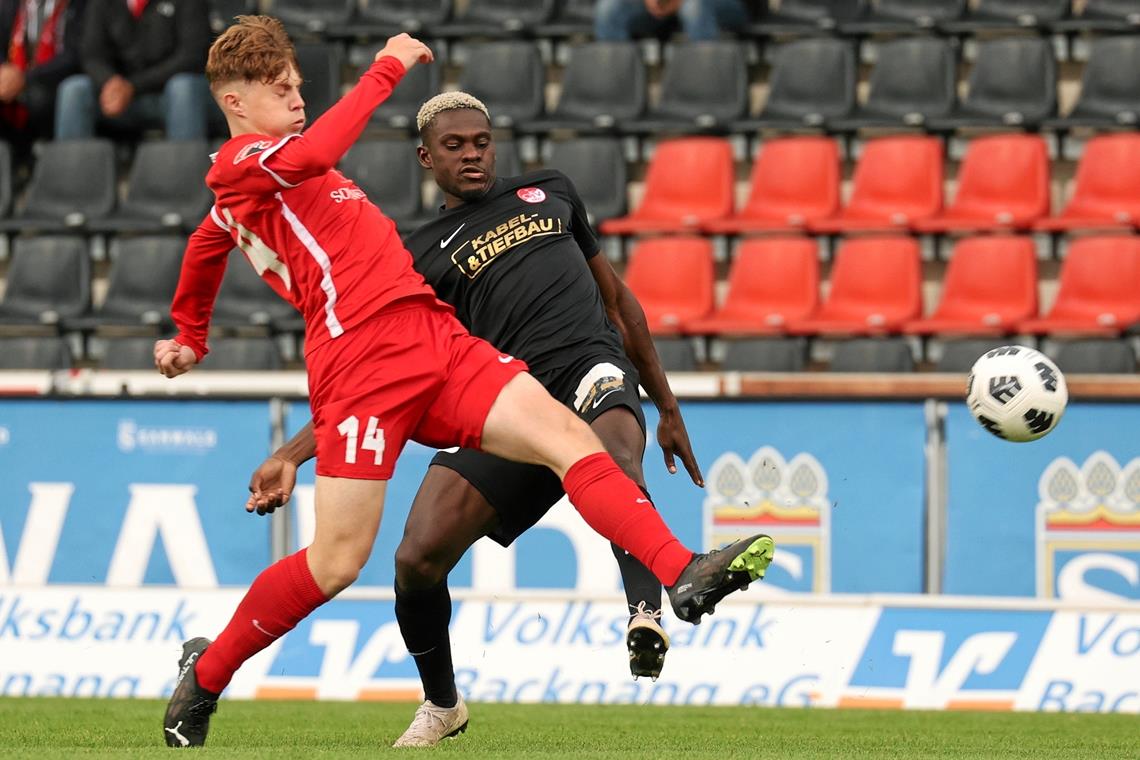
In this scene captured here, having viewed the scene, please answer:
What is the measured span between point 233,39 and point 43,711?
3342 millimetres

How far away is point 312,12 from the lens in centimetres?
1448

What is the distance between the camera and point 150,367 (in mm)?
12336

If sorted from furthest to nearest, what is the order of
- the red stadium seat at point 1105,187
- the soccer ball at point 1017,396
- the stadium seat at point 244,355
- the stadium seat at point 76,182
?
the stadium seat at point 76,182
the stadium seat at point 244,355
the red stadium seat at point 1105,187
the soccer ball at point 1017,396

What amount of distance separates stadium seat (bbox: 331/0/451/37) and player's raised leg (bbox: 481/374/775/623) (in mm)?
9123

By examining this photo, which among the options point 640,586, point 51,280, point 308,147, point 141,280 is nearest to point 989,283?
point 141,280

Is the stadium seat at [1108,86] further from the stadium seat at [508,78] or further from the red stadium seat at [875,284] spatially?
the stadium seat at [508,78]

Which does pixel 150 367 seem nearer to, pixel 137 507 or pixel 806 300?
pixel 137 507

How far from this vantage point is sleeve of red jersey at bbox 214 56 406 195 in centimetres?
500

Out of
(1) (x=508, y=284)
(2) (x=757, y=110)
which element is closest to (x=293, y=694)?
(1) (x=508, y=284)

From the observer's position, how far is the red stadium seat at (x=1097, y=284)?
11.5m

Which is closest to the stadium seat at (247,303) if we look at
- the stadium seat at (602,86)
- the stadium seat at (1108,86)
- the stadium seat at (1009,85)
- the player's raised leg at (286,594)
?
the stadium seat at (602,86)

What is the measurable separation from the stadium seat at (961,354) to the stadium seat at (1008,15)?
255cm

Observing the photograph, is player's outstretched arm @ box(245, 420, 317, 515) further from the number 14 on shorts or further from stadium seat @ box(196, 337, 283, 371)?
stadium seat @ box(196, 337, 283, 371)

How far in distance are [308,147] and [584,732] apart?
258cm
